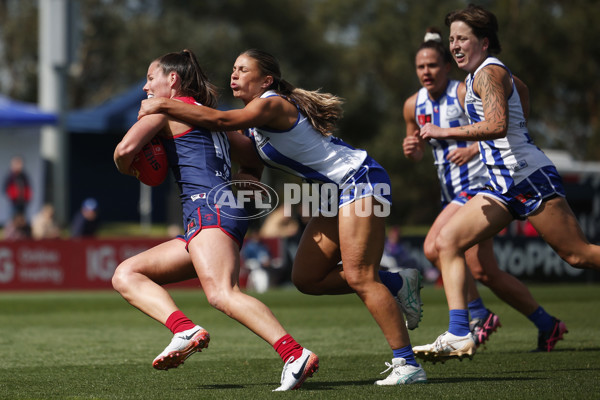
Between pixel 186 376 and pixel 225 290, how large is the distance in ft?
3.75

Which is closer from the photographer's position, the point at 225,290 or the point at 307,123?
the point at 225,290

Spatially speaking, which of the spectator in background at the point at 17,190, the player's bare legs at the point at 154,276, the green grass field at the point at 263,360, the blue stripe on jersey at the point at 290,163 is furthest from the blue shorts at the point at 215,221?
the spectator in background at the point at 17,190

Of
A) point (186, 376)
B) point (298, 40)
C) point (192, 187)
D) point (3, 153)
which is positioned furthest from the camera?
point (298, 40)

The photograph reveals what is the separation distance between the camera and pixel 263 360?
6875 millimetres

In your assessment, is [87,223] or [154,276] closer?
[154,276]

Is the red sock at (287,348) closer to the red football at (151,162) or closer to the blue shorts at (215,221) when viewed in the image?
the blue shorts at (215,221)

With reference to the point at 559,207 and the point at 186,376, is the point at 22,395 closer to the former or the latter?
the point at 186,376

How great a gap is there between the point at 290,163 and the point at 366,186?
48 cm

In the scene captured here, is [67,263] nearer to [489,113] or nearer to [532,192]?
[532,192]

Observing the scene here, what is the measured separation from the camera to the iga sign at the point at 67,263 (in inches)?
663

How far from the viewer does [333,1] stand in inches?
1971

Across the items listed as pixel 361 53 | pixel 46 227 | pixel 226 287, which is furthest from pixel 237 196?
pixel 361 53

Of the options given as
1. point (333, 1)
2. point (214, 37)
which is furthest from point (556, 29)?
point (214, 37)

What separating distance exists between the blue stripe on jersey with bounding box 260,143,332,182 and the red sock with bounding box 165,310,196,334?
1.10 m
